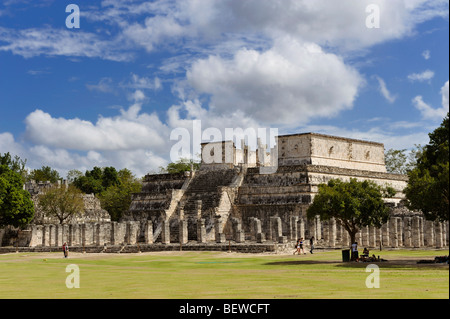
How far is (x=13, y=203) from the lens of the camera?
6209 centimetres

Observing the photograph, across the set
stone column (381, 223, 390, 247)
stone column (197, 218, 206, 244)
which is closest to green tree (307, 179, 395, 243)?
stone column (381, 223, 390, 247)

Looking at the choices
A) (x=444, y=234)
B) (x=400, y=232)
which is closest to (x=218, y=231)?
(x=400, y=232)

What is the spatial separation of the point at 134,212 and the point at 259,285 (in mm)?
43991

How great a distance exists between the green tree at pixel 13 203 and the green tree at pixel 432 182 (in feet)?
136

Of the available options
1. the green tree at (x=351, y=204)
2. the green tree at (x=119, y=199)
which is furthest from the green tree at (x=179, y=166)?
the green tree at (x=351, y=204)

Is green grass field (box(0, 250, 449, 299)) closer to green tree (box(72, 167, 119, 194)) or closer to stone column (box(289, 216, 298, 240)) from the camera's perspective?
stone column (box(289, 216, 298, 240))

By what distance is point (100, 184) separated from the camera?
112 metres

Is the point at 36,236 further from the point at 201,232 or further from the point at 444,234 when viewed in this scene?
the point at 444,234

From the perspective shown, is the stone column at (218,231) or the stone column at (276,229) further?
the stone column at (218,231)

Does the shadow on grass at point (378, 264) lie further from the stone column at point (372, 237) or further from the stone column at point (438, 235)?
the stone column at point (372, 237)

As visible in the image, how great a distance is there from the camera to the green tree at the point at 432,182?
2848cm
